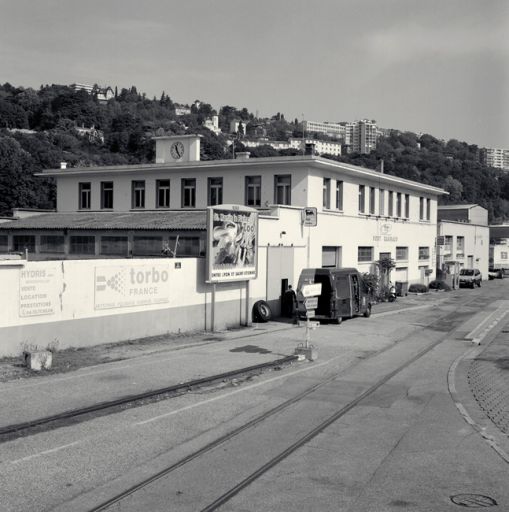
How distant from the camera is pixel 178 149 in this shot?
41.9 metres

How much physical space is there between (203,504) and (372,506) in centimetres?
187

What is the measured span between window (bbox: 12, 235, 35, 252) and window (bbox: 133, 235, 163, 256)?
7.25 meters

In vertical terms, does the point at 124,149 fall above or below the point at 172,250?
above

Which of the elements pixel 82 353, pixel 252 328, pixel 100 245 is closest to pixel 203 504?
pixel 82 353

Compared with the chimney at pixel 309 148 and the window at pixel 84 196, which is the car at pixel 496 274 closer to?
the chimney at pixel 309 148

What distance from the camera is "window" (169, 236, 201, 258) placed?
1246 inches

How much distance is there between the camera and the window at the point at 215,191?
38344 mm

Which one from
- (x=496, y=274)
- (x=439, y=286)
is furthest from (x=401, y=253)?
(x=496, y=274)

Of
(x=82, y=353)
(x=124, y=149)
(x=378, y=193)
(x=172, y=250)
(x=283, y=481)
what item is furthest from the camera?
(x=124, y=149)

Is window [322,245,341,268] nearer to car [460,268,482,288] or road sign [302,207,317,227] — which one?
road sign [302,207,317,227]

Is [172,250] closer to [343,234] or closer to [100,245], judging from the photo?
[100,245]

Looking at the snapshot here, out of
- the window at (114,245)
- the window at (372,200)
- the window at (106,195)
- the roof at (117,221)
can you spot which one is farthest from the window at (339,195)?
the window at (106,195)

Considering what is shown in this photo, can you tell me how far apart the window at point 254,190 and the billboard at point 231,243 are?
953 centimetres

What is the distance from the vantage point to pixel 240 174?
37.4 m
